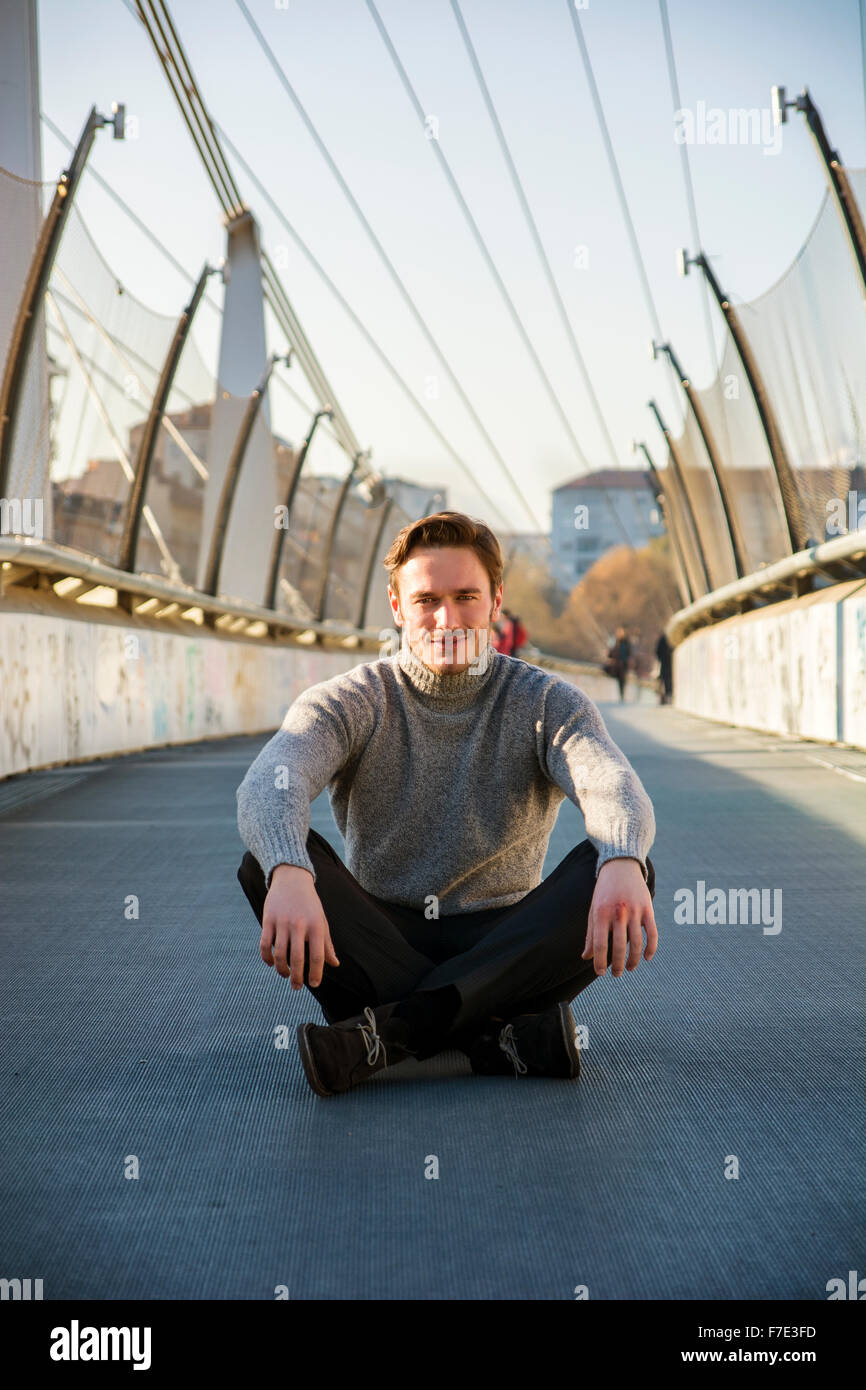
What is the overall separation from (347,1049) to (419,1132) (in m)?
0.27

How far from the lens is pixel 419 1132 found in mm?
2631

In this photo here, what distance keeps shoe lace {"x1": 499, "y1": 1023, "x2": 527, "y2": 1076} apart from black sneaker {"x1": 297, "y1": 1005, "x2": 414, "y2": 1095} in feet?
0.72

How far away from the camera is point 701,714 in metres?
19.3

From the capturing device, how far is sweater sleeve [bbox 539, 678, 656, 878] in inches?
108

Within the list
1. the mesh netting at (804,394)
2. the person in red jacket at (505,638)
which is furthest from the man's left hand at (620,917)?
the person in red jacket at (505,638)

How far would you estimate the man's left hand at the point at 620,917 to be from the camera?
2.65 m

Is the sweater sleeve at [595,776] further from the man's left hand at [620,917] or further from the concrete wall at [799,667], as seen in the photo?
the concrete wall at [799,667]

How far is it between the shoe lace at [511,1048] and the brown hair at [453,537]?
93 cm

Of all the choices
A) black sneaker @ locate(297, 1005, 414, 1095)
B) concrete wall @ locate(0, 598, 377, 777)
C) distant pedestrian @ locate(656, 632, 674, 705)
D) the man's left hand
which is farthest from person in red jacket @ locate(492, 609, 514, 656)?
the man's left hand

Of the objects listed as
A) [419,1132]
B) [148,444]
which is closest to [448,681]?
[419,1132]

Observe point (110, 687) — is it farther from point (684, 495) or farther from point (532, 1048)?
point (684, 495)
